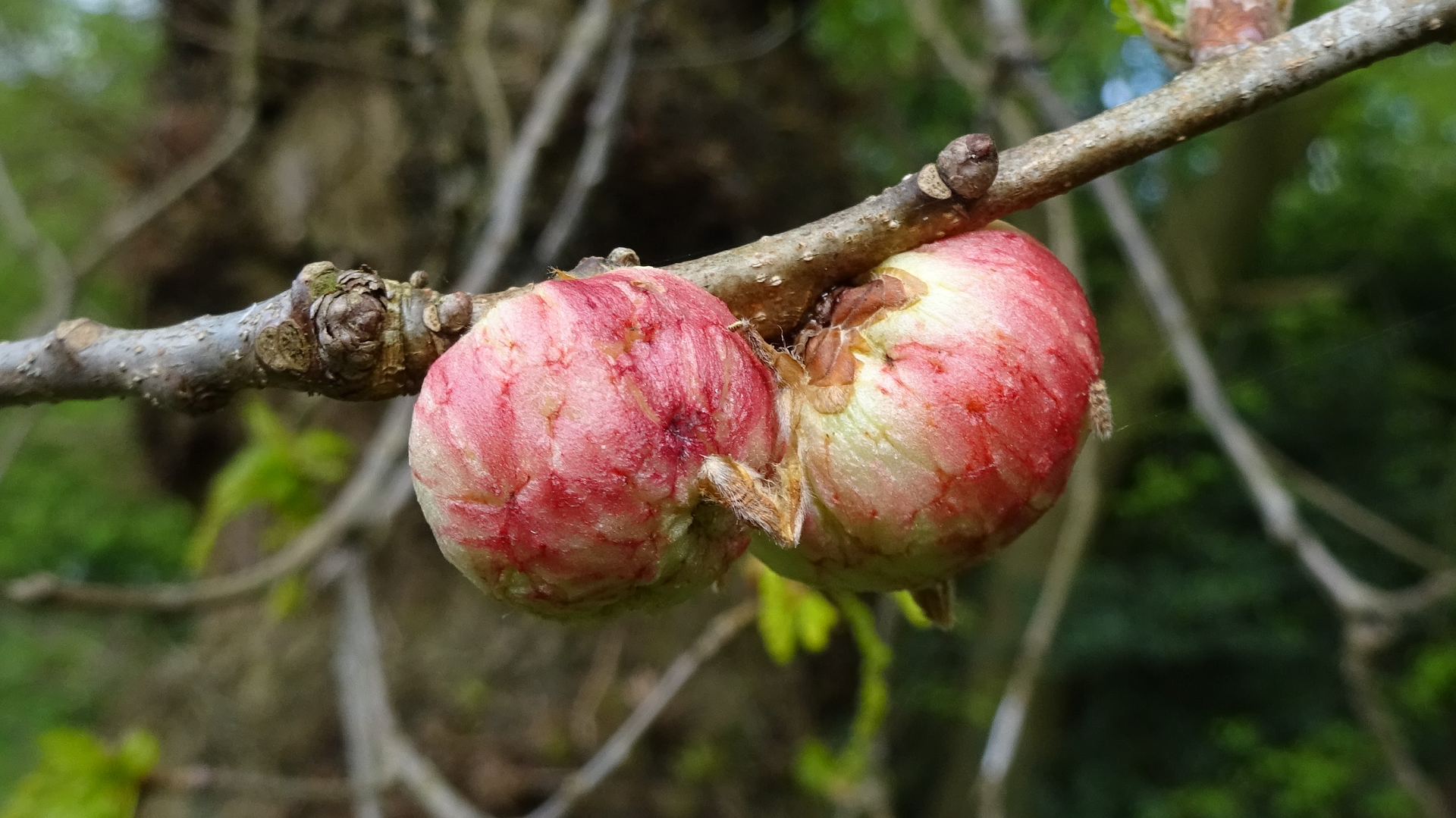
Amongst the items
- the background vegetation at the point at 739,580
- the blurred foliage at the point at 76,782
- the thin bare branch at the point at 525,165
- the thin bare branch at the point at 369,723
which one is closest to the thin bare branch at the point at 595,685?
the background vegetation at the point at 739,580

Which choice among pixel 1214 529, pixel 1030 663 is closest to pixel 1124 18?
pixel 1030 663

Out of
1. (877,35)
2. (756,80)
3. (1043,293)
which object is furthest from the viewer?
(877,35)

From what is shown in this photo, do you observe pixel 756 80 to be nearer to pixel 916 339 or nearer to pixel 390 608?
pixel 390 608

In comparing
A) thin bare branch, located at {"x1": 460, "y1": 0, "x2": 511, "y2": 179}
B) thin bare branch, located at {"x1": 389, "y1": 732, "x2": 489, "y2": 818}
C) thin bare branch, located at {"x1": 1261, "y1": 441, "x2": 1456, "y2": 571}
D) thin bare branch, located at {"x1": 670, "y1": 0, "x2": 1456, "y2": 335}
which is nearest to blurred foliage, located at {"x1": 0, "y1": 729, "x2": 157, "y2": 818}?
thin bare branch, located at {"x1": 389, "y1": 732, "x2": 489, "y2": 818}

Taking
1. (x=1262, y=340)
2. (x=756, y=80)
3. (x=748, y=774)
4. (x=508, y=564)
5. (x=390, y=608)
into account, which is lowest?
(x=1262, y=340)

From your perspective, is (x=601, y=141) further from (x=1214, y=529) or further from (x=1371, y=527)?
(x=1214, y=529)

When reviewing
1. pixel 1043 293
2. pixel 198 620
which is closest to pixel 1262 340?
pixel 198 620
